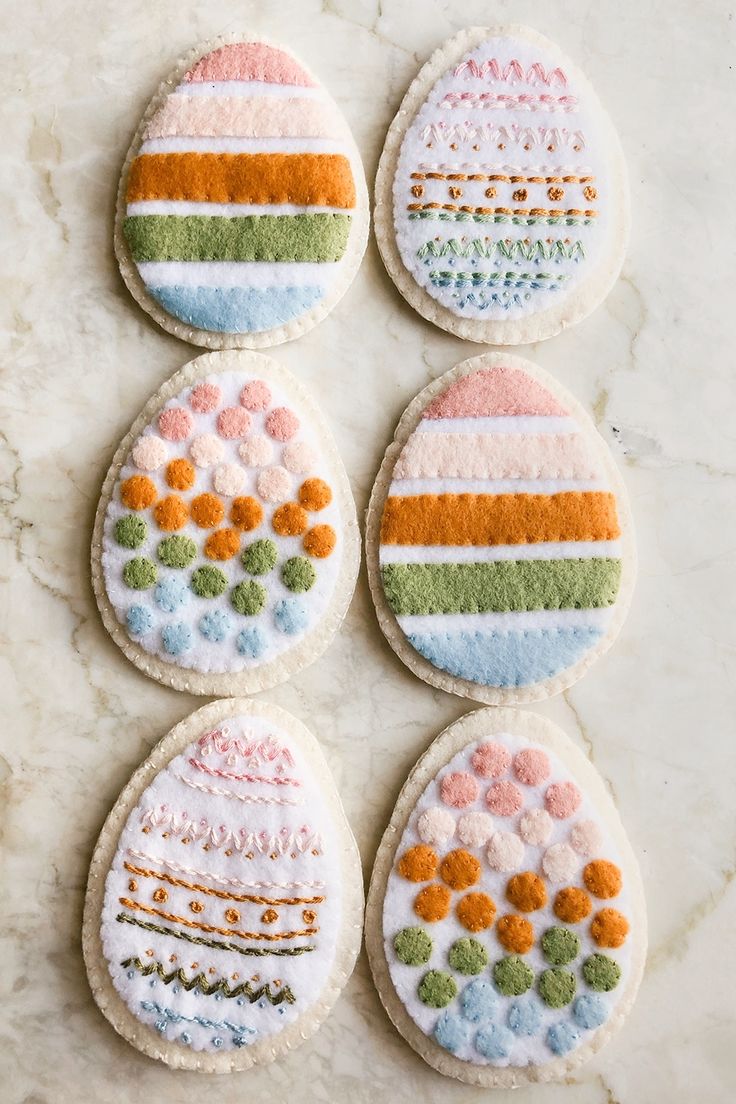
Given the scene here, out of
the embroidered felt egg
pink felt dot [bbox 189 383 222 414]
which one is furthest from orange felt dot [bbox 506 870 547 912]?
pink felt dot [bbox 189 383 222 414]

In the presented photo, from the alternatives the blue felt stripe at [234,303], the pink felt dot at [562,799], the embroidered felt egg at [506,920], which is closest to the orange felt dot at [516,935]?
the embroidered felt egg at [506,920]

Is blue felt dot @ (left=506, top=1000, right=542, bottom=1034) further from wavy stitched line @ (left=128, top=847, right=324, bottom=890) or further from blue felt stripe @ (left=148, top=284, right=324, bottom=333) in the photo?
blue felt stripe @ (left=148, top=284, right=324, bottom=333)

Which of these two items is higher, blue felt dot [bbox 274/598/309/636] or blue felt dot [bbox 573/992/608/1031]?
blue felt dot [bbox 274/598/309/636]

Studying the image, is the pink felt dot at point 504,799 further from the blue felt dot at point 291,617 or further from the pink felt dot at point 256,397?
the pink felt dot at point 256,397

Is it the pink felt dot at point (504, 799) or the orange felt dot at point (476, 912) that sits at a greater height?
the pink felt dot at point (504, 799)

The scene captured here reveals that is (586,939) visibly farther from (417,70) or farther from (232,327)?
(417,70)

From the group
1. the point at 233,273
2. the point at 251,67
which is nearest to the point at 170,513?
the point at 233,273
